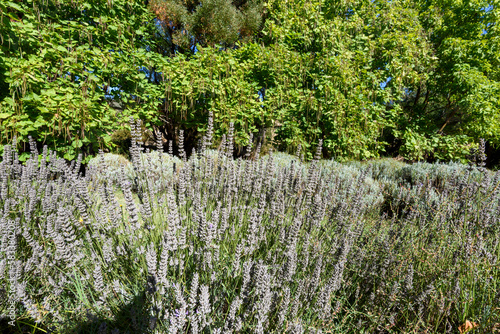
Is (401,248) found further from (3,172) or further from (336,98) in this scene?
(336,98)

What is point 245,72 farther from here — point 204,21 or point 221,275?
point 221,275

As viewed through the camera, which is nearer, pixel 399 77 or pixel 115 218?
pixel 115 218

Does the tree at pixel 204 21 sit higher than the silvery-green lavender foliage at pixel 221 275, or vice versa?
the tree at pixel 204 21

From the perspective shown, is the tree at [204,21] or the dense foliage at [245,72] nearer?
A: the dense foliage at [245,72]

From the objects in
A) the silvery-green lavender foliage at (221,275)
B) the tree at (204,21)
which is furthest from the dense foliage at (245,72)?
the silvery-green lavender foliage at (221,275)

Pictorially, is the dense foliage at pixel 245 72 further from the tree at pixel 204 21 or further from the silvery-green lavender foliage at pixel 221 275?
the silvery-green lavender foliage at pixel 221 275

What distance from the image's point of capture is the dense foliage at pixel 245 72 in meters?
4.19

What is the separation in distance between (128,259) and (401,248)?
246 centimetres

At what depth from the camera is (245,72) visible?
22.4 ft

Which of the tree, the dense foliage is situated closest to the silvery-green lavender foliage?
the dense foliage

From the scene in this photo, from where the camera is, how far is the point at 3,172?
2.71 meters

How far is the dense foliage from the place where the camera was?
13.8 ft

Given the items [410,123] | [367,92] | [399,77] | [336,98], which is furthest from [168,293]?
[410,123]

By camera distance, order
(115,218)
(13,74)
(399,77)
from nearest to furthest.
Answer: (115,218)
(13,74)
(399,77)
